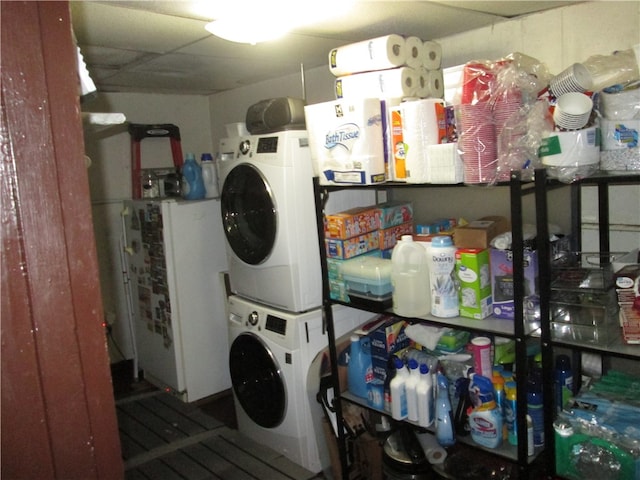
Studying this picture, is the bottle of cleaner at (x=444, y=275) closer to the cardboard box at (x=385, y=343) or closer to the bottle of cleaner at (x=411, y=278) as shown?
the bottle of cleaner at (x=411, y=278)

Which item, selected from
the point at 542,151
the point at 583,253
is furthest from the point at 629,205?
the point at 542,151

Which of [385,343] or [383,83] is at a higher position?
[383,83]

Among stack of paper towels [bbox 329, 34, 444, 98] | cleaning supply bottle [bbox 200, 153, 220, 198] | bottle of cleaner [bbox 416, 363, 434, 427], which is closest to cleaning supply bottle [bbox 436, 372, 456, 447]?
bottle of cleaner [bbox 416, 363, 434, 427]

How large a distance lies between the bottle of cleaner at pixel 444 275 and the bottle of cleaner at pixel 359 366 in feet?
1.91

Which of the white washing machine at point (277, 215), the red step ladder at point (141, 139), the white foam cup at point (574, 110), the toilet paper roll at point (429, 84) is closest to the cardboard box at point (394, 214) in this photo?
the white washing machine at point (277, 215)

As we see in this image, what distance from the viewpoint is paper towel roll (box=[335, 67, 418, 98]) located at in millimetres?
1985

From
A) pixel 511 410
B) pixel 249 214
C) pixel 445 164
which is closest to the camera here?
pixel 445 164

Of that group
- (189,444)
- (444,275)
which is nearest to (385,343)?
(444,275)

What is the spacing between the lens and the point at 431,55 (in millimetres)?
2148

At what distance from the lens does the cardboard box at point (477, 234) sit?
6.24 feet

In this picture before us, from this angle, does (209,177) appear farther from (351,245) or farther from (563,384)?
(563,384)

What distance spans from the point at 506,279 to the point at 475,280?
109 millimetres

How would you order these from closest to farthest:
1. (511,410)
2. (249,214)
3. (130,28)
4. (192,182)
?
(511,410) < (130,28) < (249,214) < (192,182)

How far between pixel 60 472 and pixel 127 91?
3.54m
